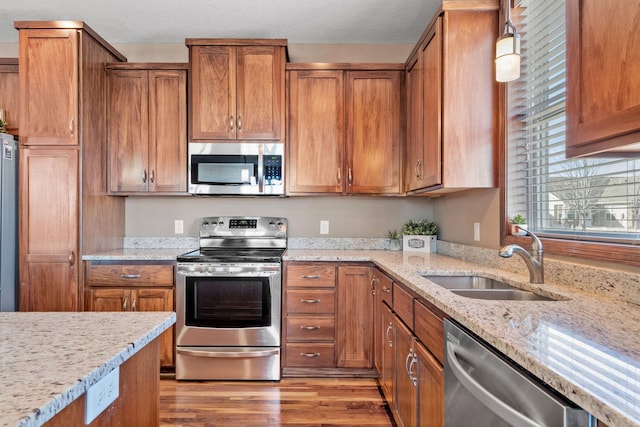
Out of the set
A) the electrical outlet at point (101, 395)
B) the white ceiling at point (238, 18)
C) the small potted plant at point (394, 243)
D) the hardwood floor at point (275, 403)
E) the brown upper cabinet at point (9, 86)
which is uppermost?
the white ceiling at point (238, 18)

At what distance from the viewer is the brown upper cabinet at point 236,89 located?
9.27 ft

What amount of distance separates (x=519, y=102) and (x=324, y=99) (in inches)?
56.3

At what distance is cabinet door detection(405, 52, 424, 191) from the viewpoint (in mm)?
2490

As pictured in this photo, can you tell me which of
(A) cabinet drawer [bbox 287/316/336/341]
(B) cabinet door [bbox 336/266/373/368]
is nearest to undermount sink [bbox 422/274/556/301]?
(B) cabinet door [bbox 336/266/373/368]

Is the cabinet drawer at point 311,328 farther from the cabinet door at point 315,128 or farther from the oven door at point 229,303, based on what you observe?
the cabinet door at point 315,128

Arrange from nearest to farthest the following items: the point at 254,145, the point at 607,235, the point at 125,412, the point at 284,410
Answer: the point at 125,412 → the point at 607,235 → the point at 284,410 → the point at 254,145

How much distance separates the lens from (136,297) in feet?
8.61

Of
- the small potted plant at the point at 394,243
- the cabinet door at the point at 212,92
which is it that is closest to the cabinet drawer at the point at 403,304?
the small potted plant at the point at 394,243

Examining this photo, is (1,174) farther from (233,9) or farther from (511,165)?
(511,165)

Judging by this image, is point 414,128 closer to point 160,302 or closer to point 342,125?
point 342,125

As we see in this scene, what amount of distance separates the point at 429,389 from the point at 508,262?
0.89 meters

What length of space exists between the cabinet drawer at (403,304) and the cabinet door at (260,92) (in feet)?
5.05

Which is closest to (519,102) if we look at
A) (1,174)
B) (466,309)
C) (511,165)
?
(511,165)

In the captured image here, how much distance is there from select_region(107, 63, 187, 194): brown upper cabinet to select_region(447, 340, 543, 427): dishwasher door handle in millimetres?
2435
